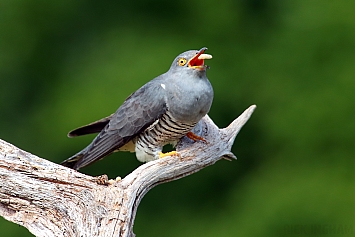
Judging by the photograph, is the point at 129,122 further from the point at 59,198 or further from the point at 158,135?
the point at 59,198

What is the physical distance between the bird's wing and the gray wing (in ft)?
0.43

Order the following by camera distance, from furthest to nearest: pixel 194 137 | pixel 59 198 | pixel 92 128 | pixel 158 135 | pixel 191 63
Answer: pixel 92 128 < pixel 194 137 < pixel 158 135 < pixel 191 63 < pixel 59 198

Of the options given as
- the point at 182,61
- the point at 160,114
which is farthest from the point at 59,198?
the point at 182,61

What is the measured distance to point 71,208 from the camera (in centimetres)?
315

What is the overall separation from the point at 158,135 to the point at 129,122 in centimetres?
18

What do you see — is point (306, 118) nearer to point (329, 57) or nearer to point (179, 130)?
point (329, 57)

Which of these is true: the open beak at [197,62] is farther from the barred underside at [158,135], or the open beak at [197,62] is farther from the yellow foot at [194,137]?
the yellow foot at [194,137]

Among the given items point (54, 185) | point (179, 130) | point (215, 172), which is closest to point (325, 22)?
point (215, 172)

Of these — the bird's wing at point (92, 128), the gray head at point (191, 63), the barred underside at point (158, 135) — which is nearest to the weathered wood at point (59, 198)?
the barred underside at point (158, 135)

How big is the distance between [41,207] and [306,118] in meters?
3.11

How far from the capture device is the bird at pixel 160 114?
359cm

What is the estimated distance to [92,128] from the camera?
4.09 meters

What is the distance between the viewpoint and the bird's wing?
4020mm

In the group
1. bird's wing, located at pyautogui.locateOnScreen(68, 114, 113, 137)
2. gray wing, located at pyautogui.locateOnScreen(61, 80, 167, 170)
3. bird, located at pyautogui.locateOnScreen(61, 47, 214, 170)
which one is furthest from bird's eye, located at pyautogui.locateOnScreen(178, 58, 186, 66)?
bird's wing, located at pyautogui.locateOnScreen(68, 114, 113, 137)
